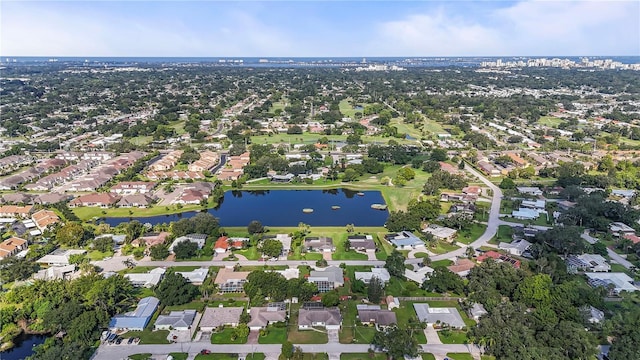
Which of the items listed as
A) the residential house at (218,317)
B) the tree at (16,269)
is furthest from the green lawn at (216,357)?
the tree at (16,269)

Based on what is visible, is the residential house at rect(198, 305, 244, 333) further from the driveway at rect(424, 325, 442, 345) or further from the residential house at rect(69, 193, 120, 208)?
the residential house at rect(69, 193, 120, 208)

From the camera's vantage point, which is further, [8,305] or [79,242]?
[79,242]

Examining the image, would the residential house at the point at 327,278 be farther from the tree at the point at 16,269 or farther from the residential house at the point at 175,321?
the tree at the point at 16,269

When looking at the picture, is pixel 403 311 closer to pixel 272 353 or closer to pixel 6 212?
pixel 272 353

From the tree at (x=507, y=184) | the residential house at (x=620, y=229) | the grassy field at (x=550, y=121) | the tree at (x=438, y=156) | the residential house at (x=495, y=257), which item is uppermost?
the grassy field at (x=550, y=121)

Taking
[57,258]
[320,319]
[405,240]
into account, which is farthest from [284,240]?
[57,258]

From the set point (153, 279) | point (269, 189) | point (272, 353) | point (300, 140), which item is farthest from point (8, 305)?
point (300, 140)
